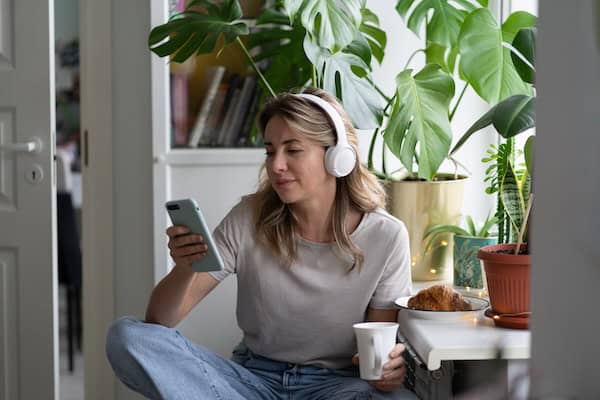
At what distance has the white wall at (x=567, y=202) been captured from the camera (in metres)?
1.00

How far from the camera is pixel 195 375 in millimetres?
2098

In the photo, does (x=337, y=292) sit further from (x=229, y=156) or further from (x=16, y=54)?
(x=16, y=54)

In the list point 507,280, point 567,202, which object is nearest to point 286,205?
point 507,280

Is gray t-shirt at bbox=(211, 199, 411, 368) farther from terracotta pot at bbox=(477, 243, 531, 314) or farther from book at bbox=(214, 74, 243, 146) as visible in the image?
book at bbox=(214, 74, 243, 146)

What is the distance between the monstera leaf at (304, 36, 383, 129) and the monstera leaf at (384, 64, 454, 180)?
6 cm

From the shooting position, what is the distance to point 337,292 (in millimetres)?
2244

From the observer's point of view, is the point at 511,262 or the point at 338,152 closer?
the point at 511,262

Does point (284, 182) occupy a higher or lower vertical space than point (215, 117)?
lower

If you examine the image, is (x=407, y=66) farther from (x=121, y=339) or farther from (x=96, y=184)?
(x=121, y=339)

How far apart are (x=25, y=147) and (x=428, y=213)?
1174 millimetres

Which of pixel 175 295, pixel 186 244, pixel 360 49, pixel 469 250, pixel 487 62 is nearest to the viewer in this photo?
pixel 186 244

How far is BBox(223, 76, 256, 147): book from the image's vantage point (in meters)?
2.96

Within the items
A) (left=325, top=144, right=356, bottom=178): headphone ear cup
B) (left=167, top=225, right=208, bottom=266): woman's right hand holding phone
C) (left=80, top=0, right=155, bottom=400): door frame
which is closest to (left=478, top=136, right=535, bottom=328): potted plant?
(left=325, top=144, right=356, bottom=178): headphone ear cup

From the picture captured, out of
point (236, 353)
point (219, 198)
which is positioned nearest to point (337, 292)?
point (236, 353)
